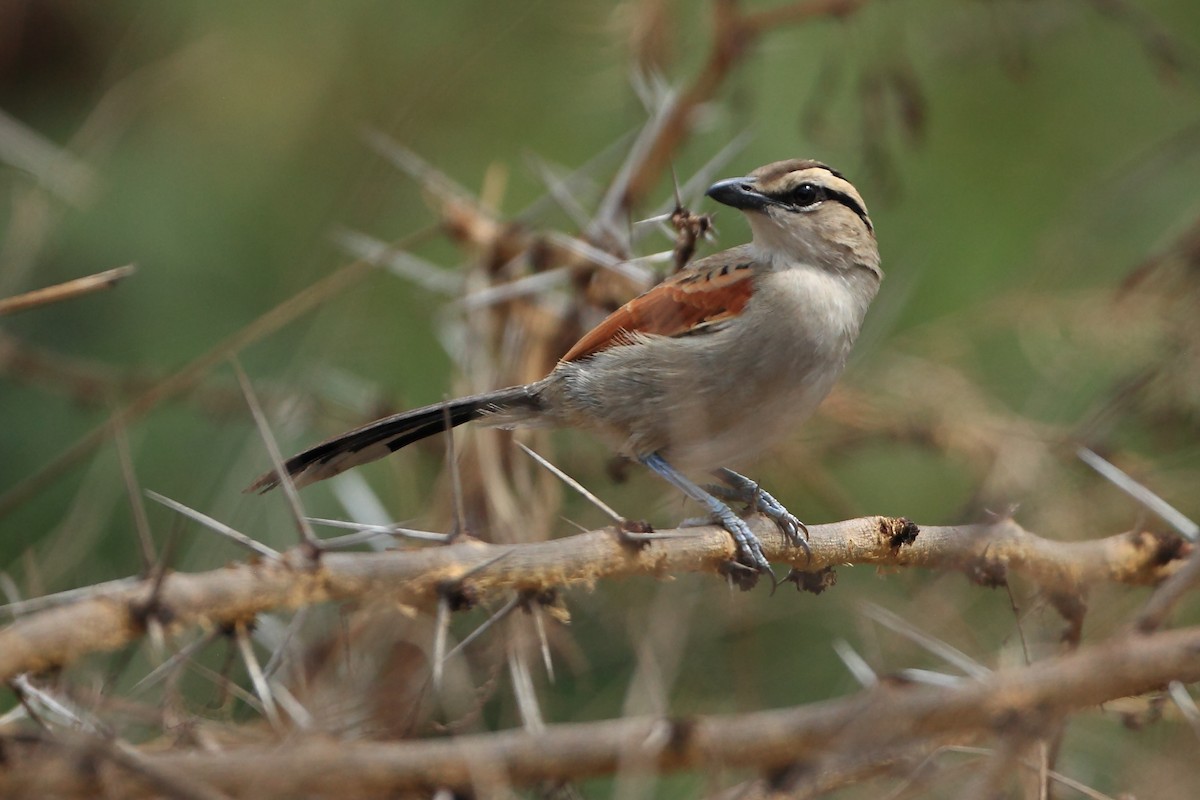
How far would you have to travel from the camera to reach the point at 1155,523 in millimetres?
4742

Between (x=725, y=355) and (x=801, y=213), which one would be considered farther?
(x=801, y=213)

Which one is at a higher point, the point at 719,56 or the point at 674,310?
the point at 719,56

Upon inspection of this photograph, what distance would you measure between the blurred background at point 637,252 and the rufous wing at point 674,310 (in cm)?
48

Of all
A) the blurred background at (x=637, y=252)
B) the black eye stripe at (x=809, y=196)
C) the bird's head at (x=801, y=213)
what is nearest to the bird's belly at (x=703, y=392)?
the blurred background at (x=637, y=252)

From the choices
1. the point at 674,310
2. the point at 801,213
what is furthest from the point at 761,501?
the point at 801,213

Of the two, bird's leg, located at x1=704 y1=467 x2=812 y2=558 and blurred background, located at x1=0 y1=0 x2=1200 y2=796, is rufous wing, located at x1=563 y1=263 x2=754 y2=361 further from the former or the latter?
bird's leg, located at x1=704 y1=467 x2=812 y2=558

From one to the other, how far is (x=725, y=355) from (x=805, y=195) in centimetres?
76

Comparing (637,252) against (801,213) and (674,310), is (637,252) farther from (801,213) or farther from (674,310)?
(674,310)

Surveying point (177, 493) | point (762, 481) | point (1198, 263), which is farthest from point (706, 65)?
point (177, 493)

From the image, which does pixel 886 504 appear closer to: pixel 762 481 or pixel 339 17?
pixel 762 481

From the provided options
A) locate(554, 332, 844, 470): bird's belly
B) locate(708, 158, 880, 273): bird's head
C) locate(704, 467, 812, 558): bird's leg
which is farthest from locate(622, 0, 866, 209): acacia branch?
locate(704, 467, 812, 558): bird's leg

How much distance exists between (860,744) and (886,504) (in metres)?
4.39

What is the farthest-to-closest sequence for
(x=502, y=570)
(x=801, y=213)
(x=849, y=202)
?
(x=849, y=202) → (x=801, y=213) → (x=502, y=570)

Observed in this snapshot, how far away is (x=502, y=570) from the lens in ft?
7.45
